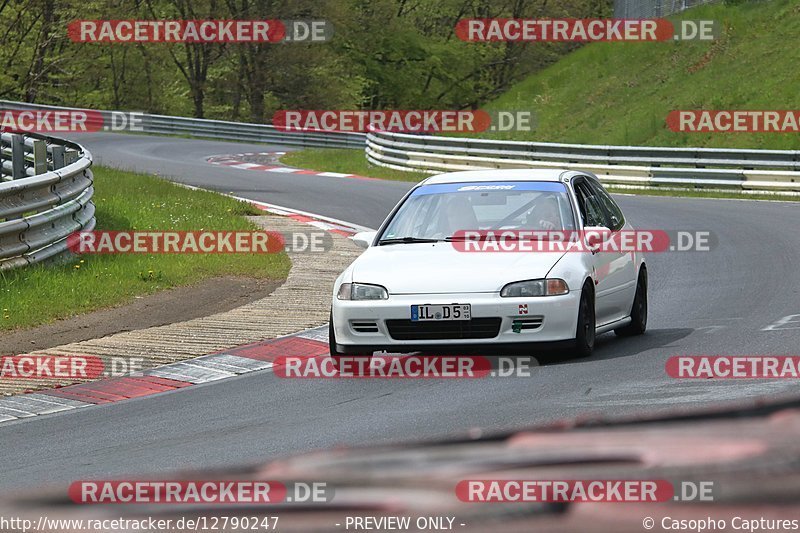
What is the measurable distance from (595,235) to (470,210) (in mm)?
1009

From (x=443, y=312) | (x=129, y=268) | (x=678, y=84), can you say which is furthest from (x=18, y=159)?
(x=678, y=84)

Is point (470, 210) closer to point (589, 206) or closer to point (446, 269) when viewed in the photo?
point (589, 206)

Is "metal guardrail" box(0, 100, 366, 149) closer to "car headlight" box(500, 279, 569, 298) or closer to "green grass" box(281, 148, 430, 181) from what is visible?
"green grass" box(281, 148, 430, 181)

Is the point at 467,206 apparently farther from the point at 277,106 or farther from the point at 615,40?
the point at 277,106

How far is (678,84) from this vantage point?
39.2m

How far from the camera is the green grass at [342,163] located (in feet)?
109

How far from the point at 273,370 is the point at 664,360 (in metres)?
2.82

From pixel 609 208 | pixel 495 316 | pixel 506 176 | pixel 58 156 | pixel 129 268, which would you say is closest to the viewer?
pixel 495 316

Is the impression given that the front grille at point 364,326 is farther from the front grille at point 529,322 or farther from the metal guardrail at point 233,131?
the metal guardrail at point 233,131

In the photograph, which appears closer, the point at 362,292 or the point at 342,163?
the point at 362,292

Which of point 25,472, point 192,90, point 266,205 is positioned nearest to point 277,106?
point 192,90

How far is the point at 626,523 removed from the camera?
2088 millimetres

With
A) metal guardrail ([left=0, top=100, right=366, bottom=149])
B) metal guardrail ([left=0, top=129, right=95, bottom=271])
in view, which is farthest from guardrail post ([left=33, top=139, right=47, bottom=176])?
metal guardrail ([left=0, top=100, right=366, bottom=149])

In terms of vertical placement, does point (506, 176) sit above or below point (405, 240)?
above
